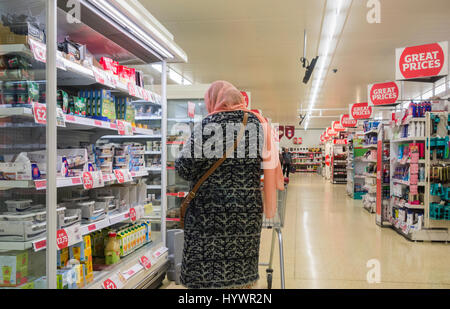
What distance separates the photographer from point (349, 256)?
4.61 metres

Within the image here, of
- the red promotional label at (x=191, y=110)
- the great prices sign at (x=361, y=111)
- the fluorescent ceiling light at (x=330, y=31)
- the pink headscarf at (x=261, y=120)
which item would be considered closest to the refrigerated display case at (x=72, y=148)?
the pink headscarf at (x=261, y=120)

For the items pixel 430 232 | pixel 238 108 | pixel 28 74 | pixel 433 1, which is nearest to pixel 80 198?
pixel 28 74

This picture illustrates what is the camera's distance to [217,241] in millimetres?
1910

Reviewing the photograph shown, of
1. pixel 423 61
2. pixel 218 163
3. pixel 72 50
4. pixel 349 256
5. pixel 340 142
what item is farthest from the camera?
pixel 340 142

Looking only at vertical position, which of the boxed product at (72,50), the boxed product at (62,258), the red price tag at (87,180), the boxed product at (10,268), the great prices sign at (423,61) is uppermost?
the great prices sign at (423,61)

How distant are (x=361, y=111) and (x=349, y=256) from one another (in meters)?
9.13

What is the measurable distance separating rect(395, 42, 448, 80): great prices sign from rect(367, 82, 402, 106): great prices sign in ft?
8.57

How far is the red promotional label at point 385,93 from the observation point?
28.4ft

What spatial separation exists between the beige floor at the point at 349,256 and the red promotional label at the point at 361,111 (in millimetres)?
5975

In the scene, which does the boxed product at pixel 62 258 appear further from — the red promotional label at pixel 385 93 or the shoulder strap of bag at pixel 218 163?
the red promotional label at pixel 385 93

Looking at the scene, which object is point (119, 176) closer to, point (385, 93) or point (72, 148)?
point (72, 148)

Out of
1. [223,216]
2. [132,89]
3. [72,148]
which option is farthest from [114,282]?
[132,89]

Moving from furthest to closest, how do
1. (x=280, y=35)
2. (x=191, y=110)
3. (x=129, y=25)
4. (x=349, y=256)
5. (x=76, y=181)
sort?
(x=280, y=35)
(x=191, y=110)
(x=349, y=256)
(x=129, y=25)
(x=76, y=181)

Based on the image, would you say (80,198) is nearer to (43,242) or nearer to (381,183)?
(43,242)
